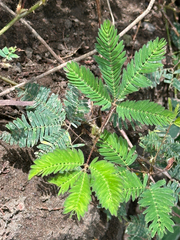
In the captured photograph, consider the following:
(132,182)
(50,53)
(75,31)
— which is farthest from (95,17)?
(132,182)

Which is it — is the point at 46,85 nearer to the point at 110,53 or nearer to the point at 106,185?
the point at 110,53

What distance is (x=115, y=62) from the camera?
124 cm

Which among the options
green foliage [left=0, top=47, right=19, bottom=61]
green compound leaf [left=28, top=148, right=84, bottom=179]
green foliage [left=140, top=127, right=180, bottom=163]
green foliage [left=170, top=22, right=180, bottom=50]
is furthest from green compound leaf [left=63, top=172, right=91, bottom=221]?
green foliage [left=170, top=22, right=180, bottom=50]

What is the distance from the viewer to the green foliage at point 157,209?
1213 millimetres

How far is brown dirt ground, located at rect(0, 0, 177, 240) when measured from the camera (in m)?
1.56

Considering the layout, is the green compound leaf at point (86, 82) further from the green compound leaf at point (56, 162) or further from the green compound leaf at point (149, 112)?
the green compound leaf at point (56, 162)

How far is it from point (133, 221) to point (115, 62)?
123 cm

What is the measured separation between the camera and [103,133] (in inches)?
55.5

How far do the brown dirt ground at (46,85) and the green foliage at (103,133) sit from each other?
333 mm

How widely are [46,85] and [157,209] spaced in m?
1.20

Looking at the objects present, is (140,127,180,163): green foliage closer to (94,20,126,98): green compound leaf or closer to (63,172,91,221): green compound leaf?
(94,20,126,98): green compound leaf

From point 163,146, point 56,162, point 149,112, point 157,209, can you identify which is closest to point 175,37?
point 163,146

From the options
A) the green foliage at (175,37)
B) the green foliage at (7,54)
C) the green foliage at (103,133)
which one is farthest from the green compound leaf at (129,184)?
the green foliage at (175,37)

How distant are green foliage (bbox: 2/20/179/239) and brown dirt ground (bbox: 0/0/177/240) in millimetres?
333
